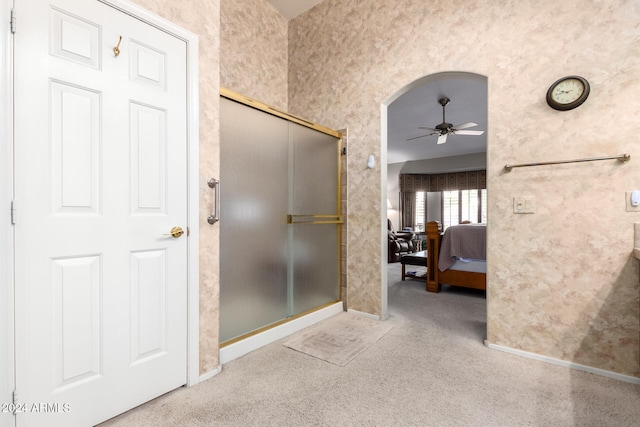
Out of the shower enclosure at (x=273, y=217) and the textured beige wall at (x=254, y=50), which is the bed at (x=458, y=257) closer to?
the shower enclosure at (x=273, y=217)

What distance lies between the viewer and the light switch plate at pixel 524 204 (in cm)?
207

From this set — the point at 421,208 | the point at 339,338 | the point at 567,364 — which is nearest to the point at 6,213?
the point at 339,338

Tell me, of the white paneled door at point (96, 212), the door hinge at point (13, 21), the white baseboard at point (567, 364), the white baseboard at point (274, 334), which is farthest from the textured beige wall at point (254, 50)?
the white baseboard at point (567, 364)

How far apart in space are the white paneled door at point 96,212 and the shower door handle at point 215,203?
0.55ft

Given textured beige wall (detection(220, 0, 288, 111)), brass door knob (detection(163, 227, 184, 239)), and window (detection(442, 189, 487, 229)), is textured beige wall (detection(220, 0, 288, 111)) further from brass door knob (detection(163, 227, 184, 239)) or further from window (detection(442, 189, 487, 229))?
window (detection(442, 189, 487, 229))

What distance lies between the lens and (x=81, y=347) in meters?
1.36

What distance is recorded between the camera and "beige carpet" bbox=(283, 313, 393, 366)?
2.15 metres

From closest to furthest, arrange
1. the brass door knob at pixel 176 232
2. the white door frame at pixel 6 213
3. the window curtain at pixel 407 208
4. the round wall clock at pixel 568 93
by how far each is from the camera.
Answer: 1. the white door frame at pixel 6 213
2. the brass door knob at pixel 176 232
3. the round wall clock at pixel 568 93
4. the window curtain at pixel 407 208

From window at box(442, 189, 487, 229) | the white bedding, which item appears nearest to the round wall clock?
the white bedding

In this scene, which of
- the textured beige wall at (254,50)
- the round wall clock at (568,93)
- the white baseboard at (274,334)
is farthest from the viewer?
the textured beige wall at (254,50)

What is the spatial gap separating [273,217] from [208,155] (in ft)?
2.50

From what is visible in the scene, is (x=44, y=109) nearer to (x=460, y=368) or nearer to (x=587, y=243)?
(x=460, y=368)

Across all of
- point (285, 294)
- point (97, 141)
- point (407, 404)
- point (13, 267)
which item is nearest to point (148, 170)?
point (97, 141)

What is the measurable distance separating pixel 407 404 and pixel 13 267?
6.29 ft
